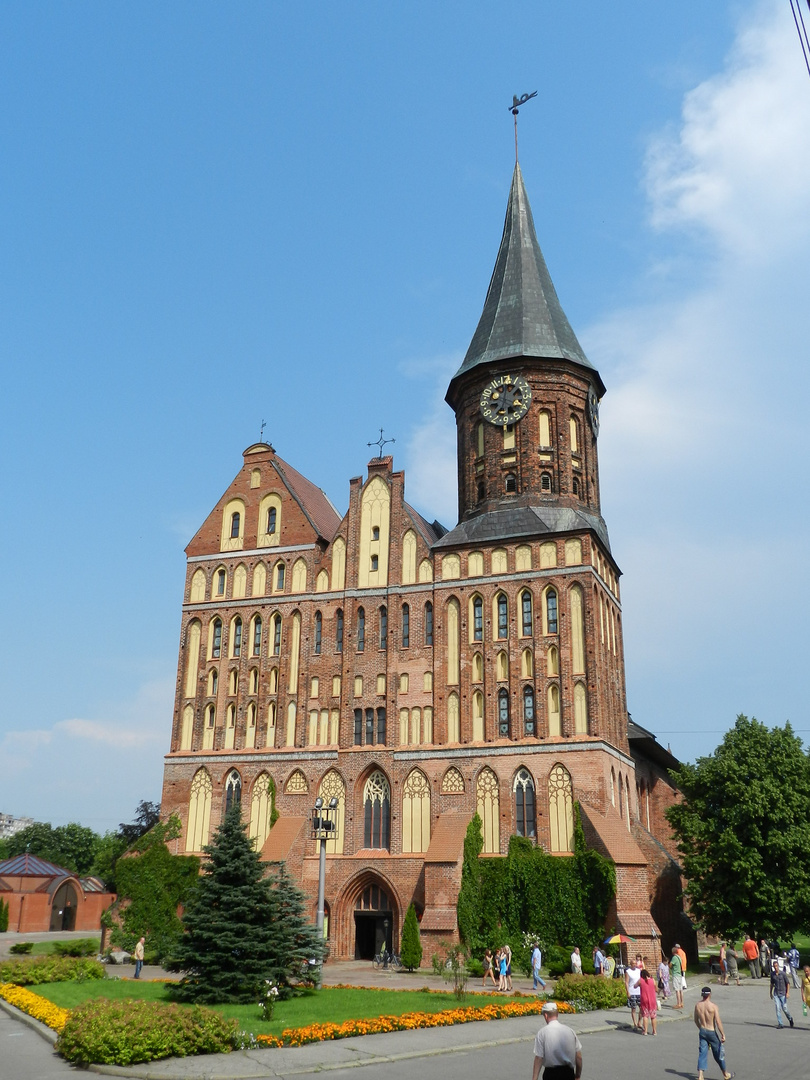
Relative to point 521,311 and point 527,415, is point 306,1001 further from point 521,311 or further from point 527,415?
point 521,311

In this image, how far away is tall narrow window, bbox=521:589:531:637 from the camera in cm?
3719

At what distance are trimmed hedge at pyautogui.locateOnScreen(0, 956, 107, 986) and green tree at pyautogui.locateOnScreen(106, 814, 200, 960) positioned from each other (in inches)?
320

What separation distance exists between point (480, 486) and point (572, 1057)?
33.2 meters

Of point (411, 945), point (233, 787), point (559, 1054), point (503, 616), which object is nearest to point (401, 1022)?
point (559, 1054)

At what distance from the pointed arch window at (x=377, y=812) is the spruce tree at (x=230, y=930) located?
1128cm

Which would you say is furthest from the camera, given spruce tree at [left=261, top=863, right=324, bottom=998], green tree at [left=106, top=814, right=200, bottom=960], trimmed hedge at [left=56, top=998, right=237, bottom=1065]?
green tree at [left=106, top=814, right=200, bottom=960]

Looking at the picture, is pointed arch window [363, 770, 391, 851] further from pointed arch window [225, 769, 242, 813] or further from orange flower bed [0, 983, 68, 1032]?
orange flower bed [0, 983, 68, 1032]

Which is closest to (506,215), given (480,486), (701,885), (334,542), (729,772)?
(480,486)

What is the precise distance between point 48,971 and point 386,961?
12105mm

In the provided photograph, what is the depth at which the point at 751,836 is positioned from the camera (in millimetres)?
35062

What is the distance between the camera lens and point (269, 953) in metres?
24.0

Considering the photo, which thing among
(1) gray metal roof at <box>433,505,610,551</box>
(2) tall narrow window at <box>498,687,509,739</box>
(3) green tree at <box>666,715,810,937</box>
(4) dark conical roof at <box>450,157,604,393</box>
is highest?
(4) dark conical roof at <box>450,157,604,393</box>

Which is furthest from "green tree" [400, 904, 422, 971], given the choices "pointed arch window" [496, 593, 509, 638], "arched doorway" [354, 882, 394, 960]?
"pointed arch window" [496, 593, 509, 638]

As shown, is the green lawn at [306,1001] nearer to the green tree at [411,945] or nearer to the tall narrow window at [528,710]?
the green tree at [411,945]
